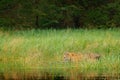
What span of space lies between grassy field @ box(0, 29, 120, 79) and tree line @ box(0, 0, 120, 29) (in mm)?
16187

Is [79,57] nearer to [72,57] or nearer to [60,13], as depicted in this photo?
[72,57]

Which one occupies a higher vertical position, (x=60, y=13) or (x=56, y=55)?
(x=60, y=13)

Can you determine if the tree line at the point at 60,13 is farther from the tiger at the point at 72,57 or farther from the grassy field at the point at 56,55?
the tiger at the point at 72,57

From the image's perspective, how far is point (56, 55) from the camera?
18.0 meters

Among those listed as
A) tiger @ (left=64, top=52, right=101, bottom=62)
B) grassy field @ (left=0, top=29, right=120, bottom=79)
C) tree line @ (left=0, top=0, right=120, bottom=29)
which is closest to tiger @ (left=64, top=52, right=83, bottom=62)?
tiger @ (left=64, top=52, right=101, bottom=62)

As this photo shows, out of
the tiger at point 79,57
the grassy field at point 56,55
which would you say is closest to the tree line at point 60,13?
the grassy field at point 56,55

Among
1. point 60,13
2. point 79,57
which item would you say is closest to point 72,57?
point 79,57

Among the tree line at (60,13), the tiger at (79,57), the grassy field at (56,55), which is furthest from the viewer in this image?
the tree line at (60,13)

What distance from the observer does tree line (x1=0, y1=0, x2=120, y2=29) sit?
120 feet

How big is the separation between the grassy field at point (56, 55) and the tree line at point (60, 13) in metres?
16.2

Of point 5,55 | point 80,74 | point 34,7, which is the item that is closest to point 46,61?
point 5,55

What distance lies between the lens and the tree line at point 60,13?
120 feet

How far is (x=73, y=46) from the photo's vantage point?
1922cm

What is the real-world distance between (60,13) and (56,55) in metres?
19.3
